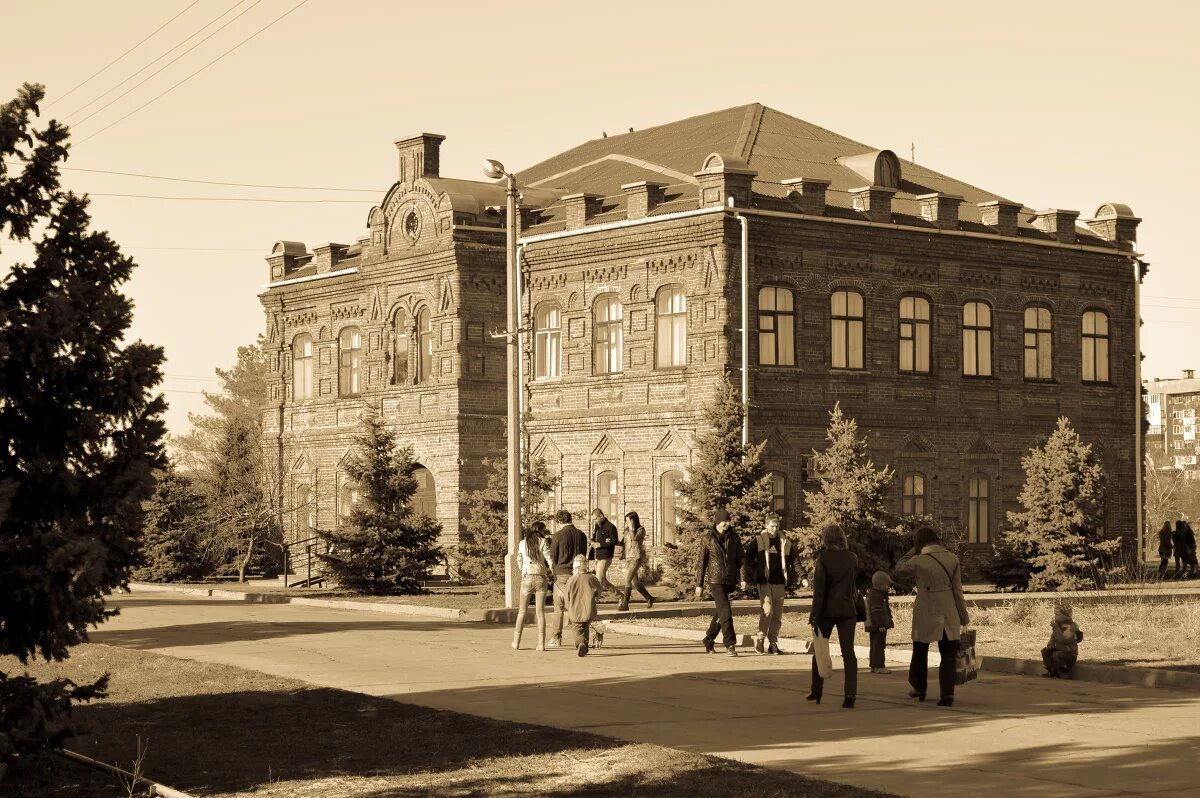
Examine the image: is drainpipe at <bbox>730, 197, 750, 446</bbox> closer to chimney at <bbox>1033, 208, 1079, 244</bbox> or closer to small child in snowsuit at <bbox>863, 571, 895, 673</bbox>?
chimney at <bbox>1033, 208, 1079, 244</bbox>

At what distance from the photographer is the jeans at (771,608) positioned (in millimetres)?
22188

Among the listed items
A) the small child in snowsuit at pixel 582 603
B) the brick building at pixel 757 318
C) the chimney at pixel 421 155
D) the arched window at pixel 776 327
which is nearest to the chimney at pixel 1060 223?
the brick building at pixel 757 318

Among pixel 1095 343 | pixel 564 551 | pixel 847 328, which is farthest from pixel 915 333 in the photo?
pixel 564 551

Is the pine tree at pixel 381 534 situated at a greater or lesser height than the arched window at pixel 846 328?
lesser

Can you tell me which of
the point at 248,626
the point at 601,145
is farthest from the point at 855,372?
the point at 248,626

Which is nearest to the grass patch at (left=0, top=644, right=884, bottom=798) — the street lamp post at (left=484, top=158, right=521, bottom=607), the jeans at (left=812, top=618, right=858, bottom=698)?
the jeans at (left=812, top=618, right=858, bottom=698)

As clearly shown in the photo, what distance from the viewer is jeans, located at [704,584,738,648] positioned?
866 inches

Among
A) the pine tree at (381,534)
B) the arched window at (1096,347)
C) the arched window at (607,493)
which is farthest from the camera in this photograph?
the arched window at (1096,347)

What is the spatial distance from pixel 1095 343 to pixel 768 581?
26.3 m

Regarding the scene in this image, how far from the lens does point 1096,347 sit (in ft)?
149

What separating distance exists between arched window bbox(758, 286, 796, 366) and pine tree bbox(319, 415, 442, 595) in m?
8.99

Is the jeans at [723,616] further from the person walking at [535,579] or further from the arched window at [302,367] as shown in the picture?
the arched window at [302,367]

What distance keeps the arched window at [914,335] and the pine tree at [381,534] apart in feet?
42.2

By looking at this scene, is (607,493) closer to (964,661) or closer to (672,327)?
(672,327)
